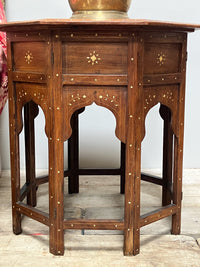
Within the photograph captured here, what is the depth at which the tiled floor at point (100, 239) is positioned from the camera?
173 centimetres

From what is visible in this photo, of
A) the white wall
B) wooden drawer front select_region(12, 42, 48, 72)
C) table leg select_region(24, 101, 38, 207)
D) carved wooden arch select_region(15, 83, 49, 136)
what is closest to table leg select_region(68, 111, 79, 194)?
table leg select_region(24, 101, 38, 207)

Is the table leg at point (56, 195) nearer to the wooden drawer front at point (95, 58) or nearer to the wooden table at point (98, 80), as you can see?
the wooden table at point (98, 80)

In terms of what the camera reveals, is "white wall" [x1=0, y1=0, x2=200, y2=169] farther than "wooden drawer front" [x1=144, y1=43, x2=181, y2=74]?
Yes

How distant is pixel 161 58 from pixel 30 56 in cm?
53

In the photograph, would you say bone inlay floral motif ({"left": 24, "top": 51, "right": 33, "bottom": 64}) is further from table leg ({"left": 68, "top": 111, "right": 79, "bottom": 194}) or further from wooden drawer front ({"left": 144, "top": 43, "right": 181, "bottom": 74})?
table leg ({"left": 68, "top": 111, "right": 79, "bottom": 194})

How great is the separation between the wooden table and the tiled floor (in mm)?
78

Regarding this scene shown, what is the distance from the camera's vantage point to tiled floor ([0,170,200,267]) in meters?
1.73


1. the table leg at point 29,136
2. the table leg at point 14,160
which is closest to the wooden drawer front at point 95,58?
the table leg at point 14,160

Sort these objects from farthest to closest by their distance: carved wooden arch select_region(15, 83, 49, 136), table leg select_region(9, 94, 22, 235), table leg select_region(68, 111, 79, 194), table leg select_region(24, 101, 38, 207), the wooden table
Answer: table leg select_region(68, 111, 79, 194)
table leg select_region(24, 101, 38, 207)
table leg select_region(9, 94, 22, 235)
carved wooden arch select_region(15, 83, 49, 136)
the wooden table

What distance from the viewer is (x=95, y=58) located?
63.6 inches

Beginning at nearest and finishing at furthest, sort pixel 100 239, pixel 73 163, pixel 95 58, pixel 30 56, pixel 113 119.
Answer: pixel 95 58
pixel 30 56
pixel 100 239
pixel 73 163
pixel 113 119

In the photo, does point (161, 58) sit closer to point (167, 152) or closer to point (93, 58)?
point (93, 58)

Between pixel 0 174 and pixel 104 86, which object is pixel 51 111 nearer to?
pixel 104 86

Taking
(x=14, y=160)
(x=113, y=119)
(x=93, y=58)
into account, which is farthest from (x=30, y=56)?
(x=113, y=119)
